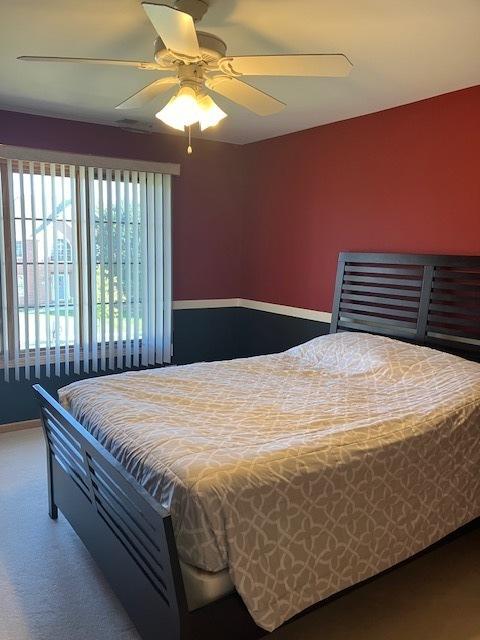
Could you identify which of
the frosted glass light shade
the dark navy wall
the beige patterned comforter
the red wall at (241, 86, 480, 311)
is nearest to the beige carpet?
the beige patterned comforter

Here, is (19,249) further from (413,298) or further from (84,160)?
(413,298)

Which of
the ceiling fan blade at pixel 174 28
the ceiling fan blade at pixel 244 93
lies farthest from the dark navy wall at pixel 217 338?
the ceiling fan blade at pixel 174 28

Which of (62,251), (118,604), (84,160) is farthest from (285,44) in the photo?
(118,604)

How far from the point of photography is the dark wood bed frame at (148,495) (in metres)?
1.65

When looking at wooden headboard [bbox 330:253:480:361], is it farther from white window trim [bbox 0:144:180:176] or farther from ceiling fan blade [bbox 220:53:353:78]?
white window trim [bbox 0:144:180:176]

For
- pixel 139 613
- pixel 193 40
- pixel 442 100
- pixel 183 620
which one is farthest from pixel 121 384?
pixel 442 100

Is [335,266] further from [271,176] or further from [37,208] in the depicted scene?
[37,208]

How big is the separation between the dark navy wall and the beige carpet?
1.39 m

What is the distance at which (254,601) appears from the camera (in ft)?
5.50

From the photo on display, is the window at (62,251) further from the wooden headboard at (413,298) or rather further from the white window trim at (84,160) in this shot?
the wooden headboard at (413,298)

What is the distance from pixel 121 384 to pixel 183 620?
1363 millimetres

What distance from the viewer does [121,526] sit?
1.96m

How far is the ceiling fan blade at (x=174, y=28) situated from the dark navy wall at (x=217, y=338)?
100 inches

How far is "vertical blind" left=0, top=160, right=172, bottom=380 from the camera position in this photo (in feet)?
12.6
